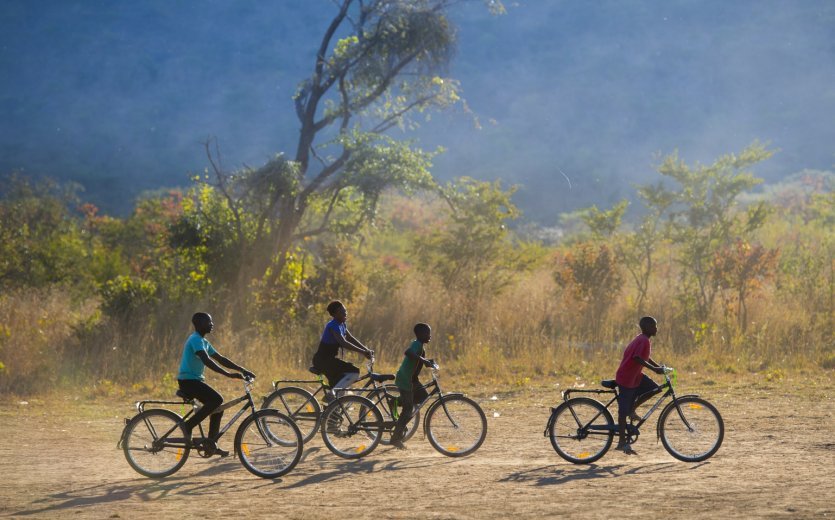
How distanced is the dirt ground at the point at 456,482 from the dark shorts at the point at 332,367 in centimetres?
87

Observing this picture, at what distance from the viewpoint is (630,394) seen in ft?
33.4

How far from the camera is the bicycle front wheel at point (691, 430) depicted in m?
10.2

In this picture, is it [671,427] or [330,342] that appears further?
[330,342]

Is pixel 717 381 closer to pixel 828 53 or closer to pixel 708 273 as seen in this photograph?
pixel 708 273

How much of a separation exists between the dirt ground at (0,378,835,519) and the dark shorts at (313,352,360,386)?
87 cm

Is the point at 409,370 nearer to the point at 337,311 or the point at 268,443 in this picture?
the point at 337,311

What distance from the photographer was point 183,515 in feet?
26.5

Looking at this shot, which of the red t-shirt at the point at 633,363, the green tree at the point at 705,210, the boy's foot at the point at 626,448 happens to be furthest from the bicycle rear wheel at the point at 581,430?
the green tree at the point at 705,210

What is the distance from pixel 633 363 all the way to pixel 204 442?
4.32 metres

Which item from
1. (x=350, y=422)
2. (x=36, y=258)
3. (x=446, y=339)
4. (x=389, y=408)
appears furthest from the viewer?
(x=36, y=258)

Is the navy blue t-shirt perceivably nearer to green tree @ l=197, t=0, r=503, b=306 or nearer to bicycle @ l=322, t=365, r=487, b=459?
bicycle @ l=322, t=365, r=487, b=459

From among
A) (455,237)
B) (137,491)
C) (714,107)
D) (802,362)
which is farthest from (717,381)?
(714,107)

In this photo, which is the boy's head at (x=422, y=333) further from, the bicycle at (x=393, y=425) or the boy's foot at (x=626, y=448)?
the boy's foot at (x=626, y=448)

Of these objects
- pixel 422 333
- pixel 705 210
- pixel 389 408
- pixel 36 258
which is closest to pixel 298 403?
pixel 389 408
